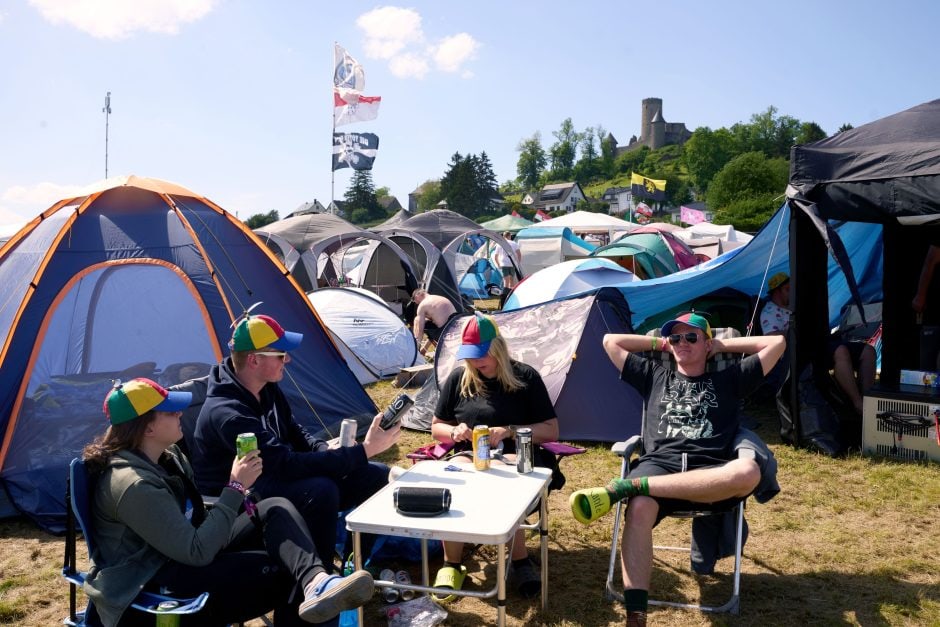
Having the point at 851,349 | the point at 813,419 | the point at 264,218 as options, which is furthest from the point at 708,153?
the point at 813,419

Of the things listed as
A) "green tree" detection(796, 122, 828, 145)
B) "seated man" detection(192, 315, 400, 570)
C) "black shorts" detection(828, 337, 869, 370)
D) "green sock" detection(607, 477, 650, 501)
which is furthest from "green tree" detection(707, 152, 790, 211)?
"seated man" detection(192, 315, 400, 570)

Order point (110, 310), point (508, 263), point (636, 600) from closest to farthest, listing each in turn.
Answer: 1. point (636, 600)
2. point (110, 310)
3. point (508, 263)

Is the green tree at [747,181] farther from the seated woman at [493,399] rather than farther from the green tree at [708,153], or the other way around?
the seated woman at [493,399]

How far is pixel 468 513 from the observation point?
274 cm

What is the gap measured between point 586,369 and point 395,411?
300cm

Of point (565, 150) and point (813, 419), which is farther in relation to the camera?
point (565, 150)

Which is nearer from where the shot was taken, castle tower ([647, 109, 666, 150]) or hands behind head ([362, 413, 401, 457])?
hands behind head ([362, 413, 401, 457])

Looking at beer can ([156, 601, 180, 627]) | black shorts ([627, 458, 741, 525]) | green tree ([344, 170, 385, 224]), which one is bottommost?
beer can ([156, 601, 180, 627])

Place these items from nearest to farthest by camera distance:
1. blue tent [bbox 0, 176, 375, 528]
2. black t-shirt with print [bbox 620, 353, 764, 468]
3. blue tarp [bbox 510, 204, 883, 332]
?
black t-shirt with print [bbox 620, 353, 764, 468], blue tent [bbox 0, 176, 375, 528], blue tarp [bbox 510, 204, 883, 332]

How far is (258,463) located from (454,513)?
72 cm

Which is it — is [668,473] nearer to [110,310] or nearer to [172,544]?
[172,544]

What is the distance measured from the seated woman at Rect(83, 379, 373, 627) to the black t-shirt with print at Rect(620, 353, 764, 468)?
1711mm

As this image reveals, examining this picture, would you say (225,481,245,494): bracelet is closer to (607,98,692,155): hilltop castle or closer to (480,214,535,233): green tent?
(480,214,535,233): green tent

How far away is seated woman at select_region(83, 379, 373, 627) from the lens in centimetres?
231
